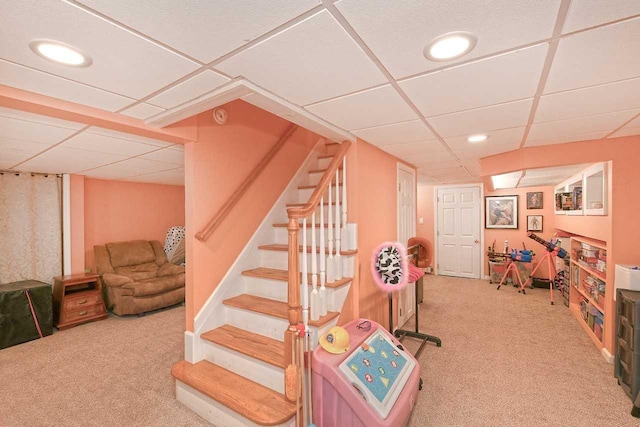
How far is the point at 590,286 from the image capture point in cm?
357

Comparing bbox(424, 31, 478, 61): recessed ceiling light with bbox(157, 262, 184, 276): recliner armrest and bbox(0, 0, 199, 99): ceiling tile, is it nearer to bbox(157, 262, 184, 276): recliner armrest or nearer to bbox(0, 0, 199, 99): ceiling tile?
bbox(0, 0, 199, 99): ceiling tile

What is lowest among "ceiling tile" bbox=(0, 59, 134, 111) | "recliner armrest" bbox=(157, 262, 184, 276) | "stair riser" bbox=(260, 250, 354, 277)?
"recliner armrest" bbox=(157, 262, 184, 276)

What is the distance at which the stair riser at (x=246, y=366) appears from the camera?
2.02 meters

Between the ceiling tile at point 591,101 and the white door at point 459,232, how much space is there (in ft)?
16.2

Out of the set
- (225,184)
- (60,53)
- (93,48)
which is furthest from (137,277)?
(93,48)

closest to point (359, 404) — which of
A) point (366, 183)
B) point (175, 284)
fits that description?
point (366, 183)

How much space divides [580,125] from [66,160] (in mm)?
5191

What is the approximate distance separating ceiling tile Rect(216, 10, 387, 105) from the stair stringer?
1.70 metres

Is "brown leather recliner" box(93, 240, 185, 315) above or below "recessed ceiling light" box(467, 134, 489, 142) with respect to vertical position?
below

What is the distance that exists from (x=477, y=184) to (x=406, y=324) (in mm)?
4193

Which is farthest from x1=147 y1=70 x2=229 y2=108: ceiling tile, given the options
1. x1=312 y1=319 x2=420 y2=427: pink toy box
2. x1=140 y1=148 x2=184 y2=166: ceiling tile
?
x1=312 y1=319 x2=420 y2=427: pink toy box

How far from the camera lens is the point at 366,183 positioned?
9.37 feet

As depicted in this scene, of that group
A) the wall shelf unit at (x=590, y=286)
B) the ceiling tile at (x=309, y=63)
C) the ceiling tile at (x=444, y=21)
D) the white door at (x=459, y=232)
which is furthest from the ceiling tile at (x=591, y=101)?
the white door at (x=459, y=232)

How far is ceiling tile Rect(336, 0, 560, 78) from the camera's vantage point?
3.15 ft
